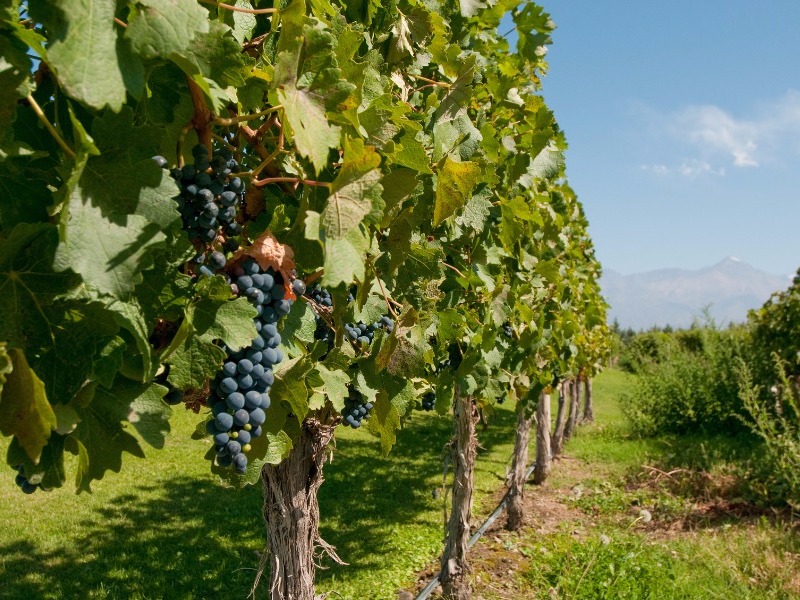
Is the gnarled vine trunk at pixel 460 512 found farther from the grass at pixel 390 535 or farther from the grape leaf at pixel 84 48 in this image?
the grape leaf at pixel 84 48

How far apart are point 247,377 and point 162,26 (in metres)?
0.68

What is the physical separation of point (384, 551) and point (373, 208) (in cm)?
627

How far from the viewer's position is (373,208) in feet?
4.51

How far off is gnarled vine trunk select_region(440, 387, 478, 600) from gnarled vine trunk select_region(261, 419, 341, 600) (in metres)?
2.34

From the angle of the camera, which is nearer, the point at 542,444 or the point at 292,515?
the point at 292,515

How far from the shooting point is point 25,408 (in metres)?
1.04

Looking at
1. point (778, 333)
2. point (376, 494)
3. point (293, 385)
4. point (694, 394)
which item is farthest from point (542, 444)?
point (293, 385)

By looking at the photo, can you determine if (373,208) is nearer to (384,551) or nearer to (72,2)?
(72,2)

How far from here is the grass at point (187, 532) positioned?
18.8 feet

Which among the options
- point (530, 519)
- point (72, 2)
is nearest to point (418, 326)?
point (72, 2)

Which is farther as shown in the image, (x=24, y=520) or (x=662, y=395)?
(x=662, y=395)

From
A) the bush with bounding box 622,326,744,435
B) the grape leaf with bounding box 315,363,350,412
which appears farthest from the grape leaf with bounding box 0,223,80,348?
the bush with bounding box 622,326,744,435

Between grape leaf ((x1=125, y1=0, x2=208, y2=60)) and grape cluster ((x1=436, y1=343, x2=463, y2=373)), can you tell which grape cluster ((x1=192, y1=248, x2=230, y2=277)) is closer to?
grape leaf ((x1=125, y1=0, x2=208, y2=60))

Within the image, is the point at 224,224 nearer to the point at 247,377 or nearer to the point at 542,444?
the point at 247,377
